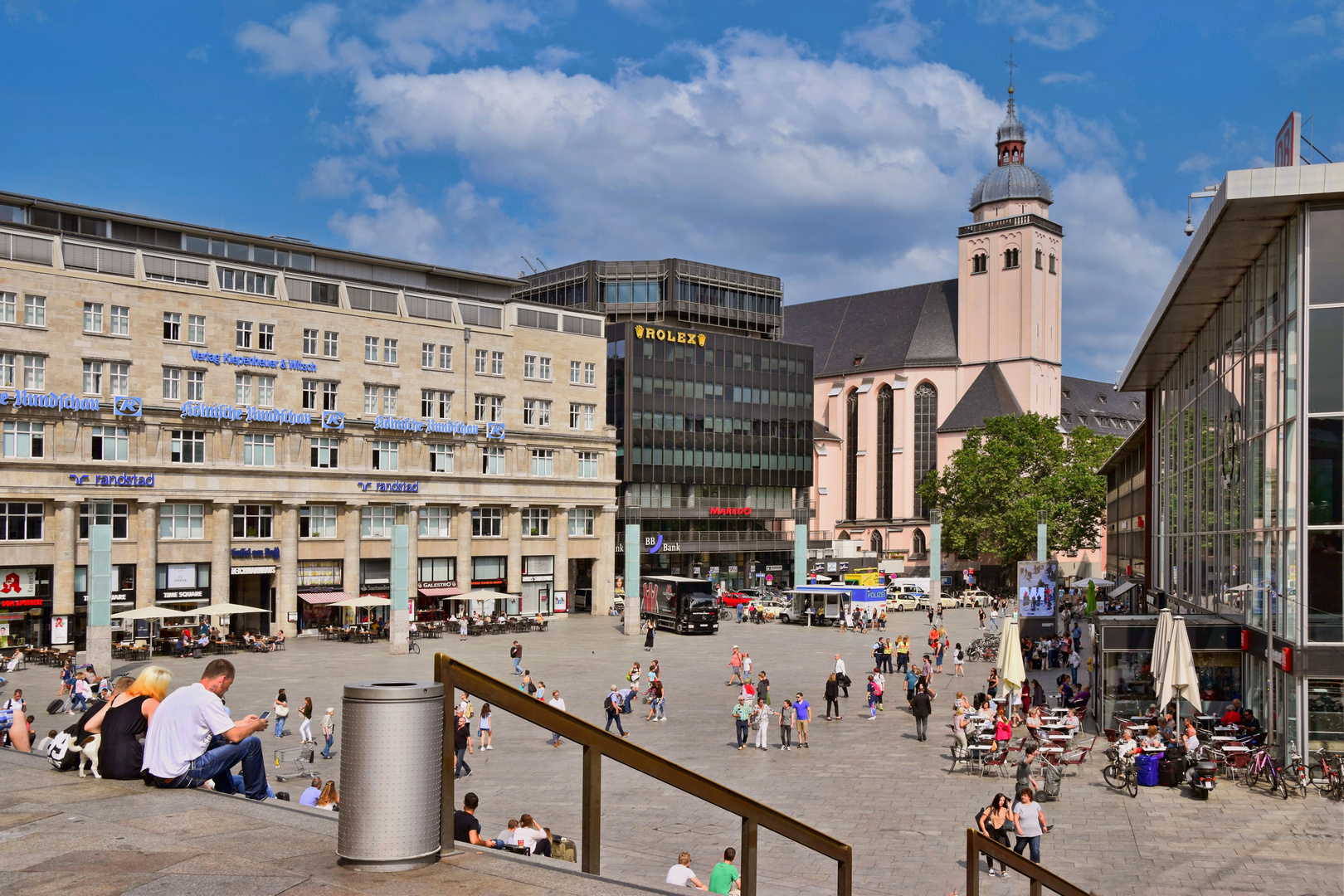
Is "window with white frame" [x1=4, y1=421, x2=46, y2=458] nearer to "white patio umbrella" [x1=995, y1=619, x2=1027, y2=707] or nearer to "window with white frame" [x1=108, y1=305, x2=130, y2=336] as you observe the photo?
"window with white frame" [x1=108, y1=305, x2=130, y2=336]

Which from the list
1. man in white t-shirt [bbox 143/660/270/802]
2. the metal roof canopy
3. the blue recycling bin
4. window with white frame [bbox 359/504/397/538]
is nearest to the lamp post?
window with white frame [bbox 359/504/397/538]

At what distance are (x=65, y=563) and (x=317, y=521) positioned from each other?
12806mm

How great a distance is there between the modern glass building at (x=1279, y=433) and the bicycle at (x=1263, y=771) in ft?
2.17

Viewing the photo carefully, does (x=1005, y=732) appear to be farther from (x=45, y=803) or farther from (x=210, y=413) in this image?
(x=210, y=413)

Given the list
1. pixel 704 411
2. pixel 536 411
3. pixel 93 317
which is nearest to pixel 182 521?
pixel 93 317

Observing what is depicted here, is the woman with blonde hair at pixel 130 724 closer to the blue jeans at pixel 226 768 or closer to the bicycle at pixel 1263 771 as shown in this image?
the blue jeans at pixel 226 768

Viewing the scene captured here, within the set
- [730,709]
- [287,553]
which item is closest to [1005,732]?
[730,709]

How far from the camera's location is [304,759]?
A: 77.0 feet

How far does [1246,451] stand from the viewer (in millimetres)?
26188

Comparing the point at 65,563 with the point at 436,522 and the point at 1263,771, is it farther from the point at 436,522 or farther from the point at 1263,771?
the point at 1263,771

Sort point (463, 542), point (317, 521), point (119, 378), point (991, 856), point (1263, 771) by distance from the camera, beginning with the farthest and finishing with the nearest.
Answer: point (463, 542), point (317, 521), point (119, 378), point (1263, 771), point (991, 856)

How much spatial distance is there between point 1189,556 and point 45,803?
111 ft

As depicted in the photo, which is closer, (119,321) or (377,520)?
(119,321)

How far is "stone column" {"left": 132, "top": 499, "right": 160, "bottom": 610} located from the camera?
52.7 metres
